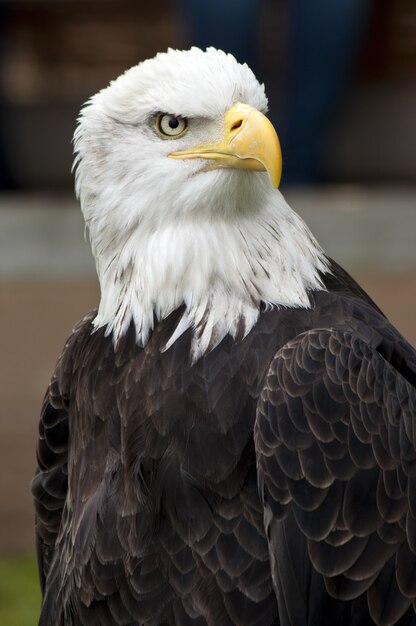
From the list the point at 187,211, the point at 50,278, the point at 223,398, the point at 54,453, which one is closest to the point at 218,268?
Result: the point at 187,211

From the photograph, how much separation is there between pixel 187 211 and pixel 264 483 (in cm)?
61

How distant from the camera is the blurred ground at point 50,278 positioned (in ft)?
19.2

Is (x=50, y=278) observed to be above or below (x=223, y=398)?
below

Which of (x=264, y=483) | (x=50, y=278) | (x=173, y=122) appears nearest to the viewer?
(x=264, y=483)

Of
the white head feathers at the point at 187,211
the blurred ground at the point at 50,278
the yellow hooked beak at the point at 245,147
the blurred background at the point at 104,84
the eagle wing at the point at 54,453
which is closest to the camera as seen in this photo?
the yellow hooked beak at the point at 245,147

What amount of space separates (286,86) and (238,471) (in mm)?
3262

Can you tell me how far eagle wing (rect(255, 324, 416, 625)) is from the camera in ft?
9.96

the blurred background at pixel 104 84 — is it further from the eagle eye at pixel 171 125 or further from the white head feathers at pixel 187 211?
the eagle eye at pixel 171 125

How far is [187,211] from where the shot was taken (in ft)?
10.4

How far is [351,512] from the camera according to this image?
10.1 feet

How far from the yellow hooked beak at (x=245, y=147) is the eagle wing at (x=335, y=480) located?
387 millimetres

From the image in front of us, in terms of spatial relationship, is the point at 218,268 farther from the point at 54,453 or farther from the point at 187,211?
the point at 54,453

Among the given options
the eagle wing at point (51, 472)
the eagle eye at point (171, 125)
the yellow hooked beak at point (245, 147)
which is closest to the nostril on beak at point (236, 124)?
the yellow hooked beak at point (245, 147)

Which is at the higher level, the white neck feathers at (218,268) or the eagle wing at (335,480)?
the white neck feathers at (218,268)
